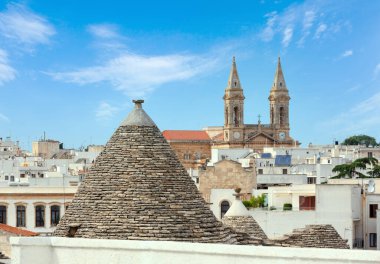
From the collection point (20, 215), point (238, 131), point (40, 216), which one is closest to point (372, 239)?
point (40, 216)

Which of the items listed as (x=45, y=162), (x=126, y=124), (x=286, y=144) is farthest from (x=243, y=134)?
(x=126, y=124)

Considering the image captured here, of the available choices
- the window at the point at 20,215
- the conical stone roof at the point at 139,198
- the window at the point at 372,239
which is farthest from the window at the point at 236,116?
the conical stone roof at the point at 139,198

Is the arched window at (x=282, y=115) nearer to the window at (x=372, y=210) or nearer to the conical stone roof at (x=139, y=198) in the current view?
the window at (x=372, y=210)

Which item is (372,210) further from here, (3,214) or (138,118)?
(138,118)

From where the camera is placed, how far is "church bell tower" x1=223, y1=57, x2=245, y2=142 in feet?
496

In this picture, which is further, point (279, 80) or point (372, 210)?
point (279, 80)

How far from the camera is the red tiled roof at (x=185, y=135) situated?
146000 mm

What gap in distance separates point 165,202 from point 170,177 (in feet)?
1.62

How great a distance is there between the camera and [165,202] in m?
11.9

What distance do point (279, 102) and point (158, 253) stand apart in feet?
488

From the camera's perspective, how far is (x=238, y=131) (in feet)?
494

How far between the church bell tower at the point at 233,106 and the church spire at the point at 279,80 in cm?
721

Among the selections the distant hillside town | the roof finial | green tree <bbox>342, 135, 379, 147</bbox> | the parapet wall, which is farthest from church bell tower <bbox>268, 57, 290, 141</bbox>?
the parapet wall

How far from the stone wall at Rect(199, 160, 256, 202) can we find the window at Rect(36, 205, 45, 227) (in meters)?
14.8
